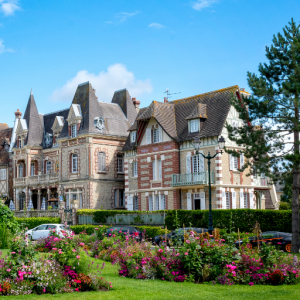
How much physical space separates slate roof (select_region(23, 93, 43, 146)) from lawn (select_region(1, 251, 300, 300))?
126 ft

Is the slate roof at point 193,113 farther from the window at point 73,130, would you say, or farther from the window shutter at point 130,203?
the window at point 73,130

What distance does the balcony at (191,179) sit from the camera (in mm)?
33219

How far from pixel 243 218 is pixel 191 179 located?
6.34 meters

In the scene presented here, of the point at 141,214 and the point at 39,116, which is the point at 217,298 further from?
the point at 39,116

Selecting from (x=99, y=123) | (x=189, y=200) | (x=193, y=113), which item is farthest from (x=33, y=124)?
(x=189, y=200)

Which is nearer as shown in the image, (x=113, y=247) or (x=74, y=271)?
(x=74, y=271)

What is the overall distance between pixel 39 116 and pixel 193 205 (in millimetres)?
23944

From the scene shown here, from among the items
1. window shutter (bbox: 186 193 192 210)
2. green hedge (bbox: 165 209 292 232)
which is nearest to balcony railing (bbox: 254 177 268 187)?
window shutter (bbox: 186 193 192 210)

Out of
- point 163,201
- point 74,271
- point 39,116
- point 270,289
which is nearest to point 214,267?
point 270,289

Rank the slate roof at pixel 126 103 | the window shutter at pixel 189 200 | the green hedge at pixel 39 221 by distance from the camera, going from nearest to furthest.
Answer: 1. the window shutter at pixel 189 200
2. the green hedge at pixel 39 221
3. the slate roof at pixel 126 103

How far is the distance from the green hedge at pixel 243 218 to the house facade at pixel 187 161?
3.00m

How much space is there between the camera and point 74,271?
11.9 m

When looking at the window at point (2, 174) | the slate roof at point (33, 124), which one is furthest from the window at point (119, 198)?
the window at point (2, 174)

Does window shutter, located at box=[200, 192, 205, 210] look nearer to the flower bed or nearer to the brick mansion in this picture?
the brick mansion
